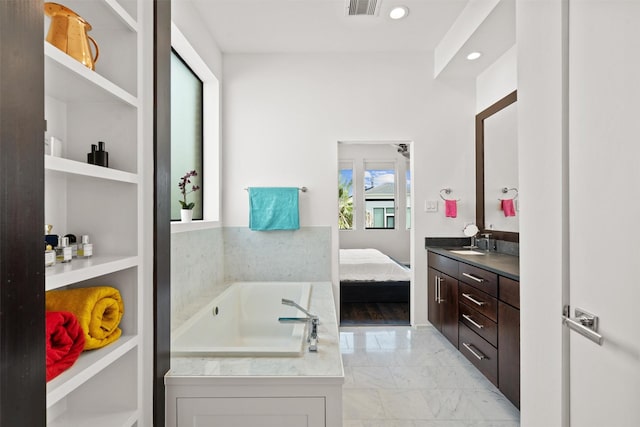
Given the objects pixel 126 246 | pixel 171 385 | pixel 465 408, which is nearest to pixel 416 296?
pixel 465 408

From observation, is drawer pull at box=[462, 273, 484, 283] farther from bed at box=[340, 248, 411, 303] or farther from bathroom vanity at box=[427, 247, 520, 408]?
bed at box=[340, 248, 411, 303]

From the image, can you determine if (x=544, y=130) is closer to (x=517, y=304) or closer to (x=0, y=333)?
(x=517, y=304)

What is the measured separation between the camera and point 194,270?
8.59 ft

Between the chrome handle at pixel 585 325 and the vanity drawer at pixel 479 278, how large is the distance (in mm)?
1292

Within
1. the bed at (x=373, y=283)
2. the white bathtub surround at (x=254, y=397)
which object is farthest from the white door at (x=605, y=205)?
the bed at (x=373, y=283)

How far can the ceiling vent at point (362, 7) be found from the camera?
248 cm

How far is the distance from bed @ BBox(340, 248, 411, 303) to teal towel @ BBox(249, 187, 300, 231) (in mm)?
1212

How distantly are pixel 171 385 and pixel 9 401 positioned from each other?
2.44 ft

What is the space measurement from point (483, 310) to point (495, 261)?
0.38m

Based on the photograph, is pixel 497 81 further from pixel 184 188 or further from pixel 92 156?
pixel 92 156

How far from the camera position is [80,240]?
123 cm

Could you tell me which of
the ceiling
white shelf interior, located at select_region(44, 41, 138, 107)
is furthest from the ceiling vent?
white shelf interior, located at select_region(44, 41, 138, 107)

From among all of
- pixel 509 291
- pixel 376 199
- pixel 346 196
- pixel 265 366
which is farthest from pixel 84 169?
pixel 376 199

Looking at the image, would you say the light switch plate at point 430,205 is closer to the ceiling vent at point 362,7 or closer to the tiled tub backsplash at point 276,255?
the tiled tub backsplash at point 276,255
